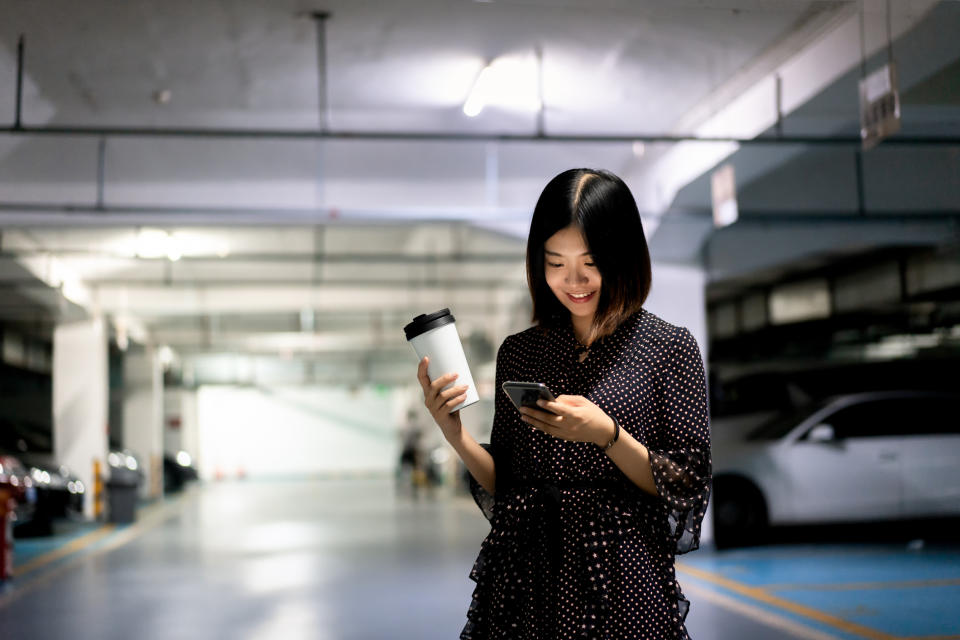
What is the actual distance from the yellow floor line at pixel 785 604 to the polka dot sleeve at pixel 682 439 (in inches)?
147

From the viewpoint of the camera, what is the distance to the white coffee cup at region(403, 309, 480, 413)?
1.43 m

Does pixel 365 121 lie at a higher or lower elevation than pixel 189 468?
higher

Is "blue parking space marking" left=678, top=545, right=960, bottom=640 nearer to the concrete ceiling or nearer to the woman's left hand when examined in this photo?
the concrete ceiling

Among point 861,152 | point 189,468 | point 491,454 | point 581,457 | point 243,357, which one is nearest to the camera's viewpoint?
point 581,457

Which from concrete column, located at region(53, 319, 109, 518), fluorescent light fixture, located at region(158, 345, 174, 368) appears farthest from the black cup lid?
fluorescent light fixture, located at region(158, 345, 174, 368)

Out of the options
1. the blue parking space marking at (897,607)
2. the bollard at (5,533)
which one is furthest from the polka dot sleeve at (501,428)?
the bollard at (5,533)

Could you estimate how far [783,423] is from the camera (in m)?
8.57

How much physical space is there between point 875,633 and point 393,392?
2314 cm

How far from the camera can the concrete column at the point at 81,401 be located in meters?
12.6

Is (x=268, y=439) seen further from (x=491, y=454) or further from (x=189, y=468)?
(x=491, y=454)

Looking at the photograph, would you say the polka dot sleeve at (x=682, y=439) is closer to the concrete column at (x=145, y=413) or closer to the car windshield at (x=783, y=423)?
the car windshield at (x=783, y=423)

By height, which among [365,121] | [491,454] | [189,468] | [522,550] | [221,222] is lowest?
[189,468]

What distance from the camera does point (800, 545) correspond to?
845 centimetres

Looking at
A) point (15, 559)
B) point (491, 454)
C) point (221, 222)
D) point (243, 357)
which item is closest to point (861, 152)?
point (221, 222)
